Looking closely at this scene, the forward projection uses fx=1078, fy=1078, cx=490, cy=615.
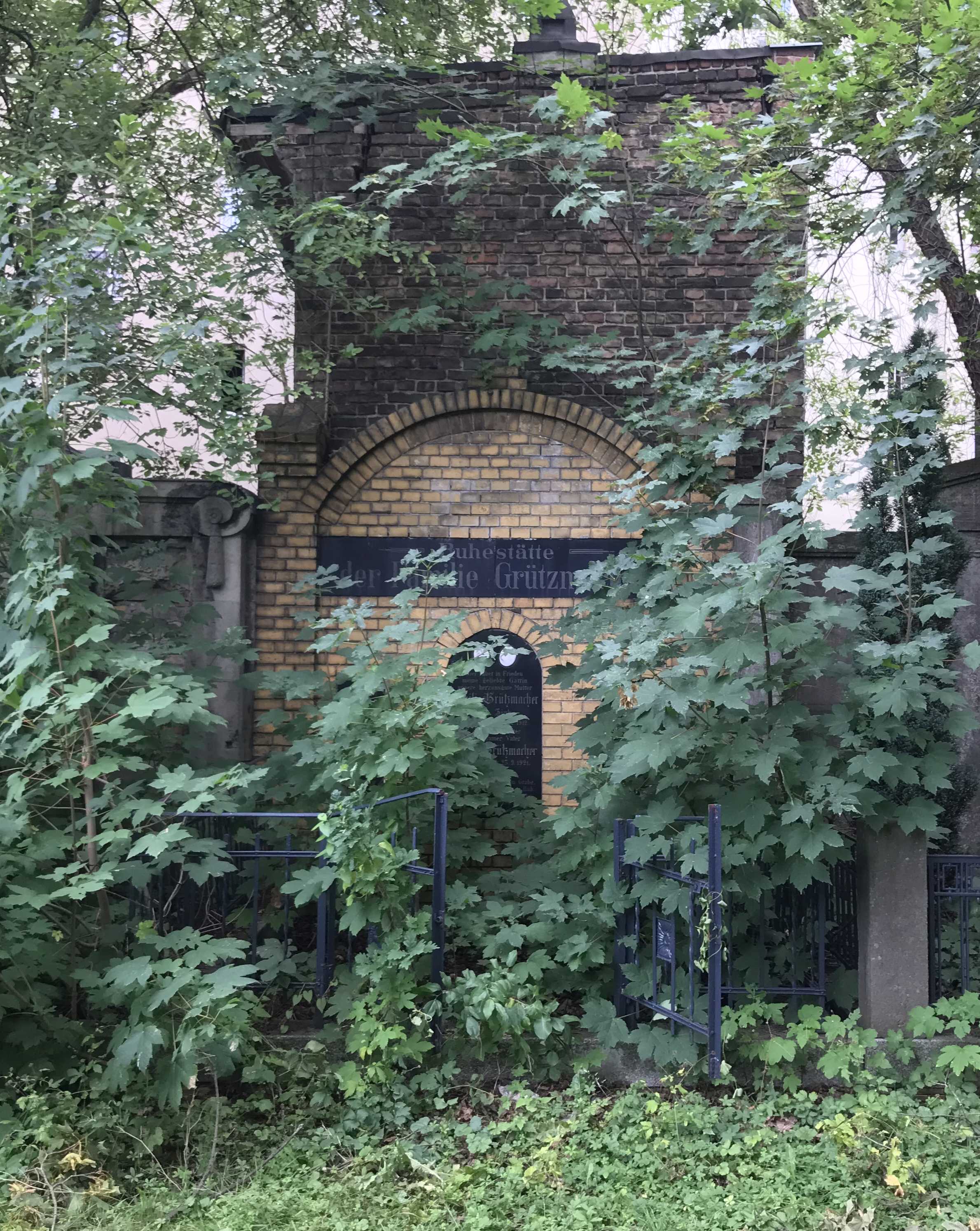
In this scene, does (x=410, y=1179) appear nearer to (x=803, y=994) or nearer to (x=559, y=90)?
(x=803, y=994)

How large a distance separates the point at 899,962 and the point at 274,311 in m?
6.11

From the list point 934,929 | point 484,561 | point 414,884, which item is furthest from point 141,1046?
point 484,561

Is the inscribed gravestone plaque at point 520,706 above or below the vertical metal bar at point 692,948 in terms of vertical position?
above

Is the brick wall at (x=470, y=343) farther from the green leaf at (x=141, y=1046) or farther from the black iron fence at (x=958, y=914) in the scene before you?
the green leaf at (x=141, y=1046)

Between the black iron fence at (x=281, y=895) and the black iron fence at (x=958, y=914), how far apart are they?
93.3 inches

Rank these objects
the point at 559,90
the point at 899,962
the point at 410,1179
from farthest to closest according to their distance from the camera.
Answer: the point at 559,90 → the point at 899,962 → the point at 410,1179

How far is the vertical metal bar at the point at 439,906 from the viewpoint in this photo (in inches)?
191

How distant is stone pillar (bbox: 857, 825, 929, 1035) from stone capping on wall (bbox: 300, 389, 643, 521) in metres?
3.53

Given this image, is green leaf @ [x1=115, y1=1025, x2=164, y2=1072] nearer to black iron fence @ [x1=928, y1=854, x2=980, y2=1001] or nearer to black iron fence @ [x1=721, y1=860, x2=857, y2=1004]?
black iron fence @ [x1=721, y1=860, x2=857, y2=1004]

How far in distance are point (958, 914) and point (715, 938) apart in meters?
1.86

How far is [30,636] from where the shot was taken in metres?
4.69

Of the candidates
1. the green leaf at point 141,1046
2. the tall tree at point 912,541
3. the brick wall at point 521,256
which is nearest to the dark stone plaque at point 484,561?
the brick wall at point 521,256

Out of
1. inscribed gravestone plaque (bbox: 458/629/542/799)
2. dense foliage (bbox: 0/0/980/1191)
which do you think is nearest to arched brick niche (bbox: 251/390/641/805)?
dense foliage (bbox: 0/0/980/1191)

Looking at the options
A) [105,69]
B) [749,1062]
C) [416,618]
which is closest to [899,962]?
[749,1062]
